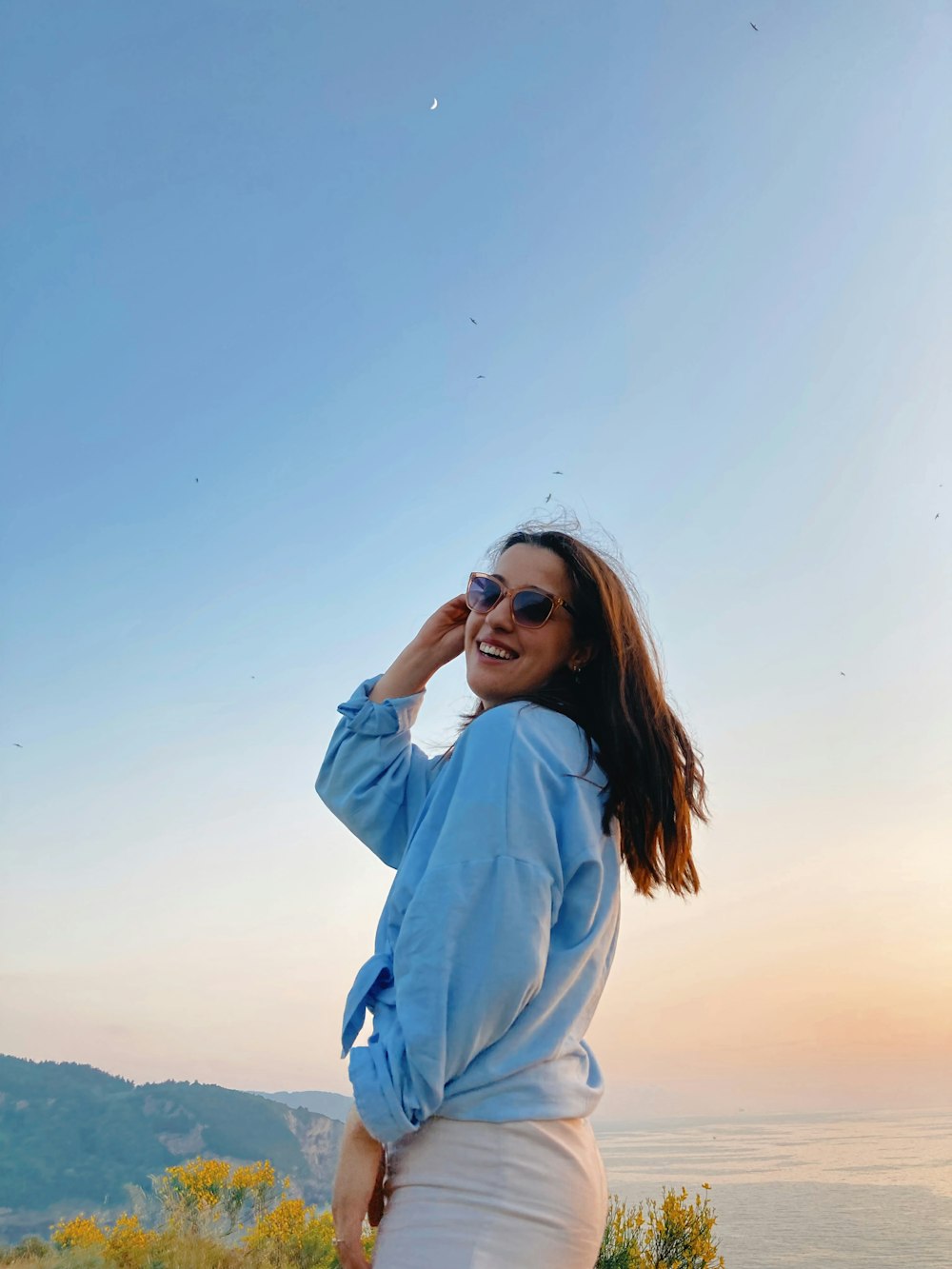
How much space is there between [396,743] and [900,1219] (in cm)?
600

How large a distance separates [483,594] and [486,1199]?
3.08 ft

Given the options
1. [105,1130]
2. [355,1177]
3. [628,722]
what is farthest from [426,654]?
[105,1130]

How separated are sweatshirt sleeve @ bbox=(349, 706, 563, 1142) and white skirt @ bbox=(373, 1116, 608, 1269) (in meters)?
0.07

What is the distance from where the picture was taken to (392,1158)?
1.23 metres

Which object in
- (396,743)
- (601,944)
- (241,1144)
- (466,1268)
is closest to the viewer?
(466,1268)

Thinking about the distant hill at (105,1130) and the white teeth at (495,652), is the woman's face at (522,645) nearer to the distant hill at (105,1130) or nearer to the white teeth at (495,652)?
the white teeth at (495,652)

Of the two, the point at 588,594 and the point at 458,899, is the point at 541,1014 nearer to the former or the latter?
the point at 458,899

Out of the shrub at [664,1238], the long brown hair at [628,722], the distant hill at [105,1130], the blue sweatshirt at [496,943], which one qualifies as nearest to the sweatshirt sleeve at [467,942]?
the blue sweatshirt at [496,943]

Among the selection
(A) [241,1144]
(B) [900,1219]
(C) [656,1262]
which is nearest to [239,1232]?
(C) [656,1262]

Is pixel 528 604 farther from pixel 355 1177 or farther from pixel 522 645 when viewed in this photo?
pixel 355 1177

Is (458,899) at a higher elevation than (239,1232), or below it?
higher

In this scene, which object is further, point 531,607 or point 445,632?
point 445,632

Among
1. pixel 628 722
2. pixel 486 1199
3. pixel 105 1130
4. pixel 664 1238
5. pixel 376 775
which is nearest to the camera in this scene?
pixel 486 1199

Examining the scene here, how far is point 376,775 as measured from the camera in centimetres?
181
